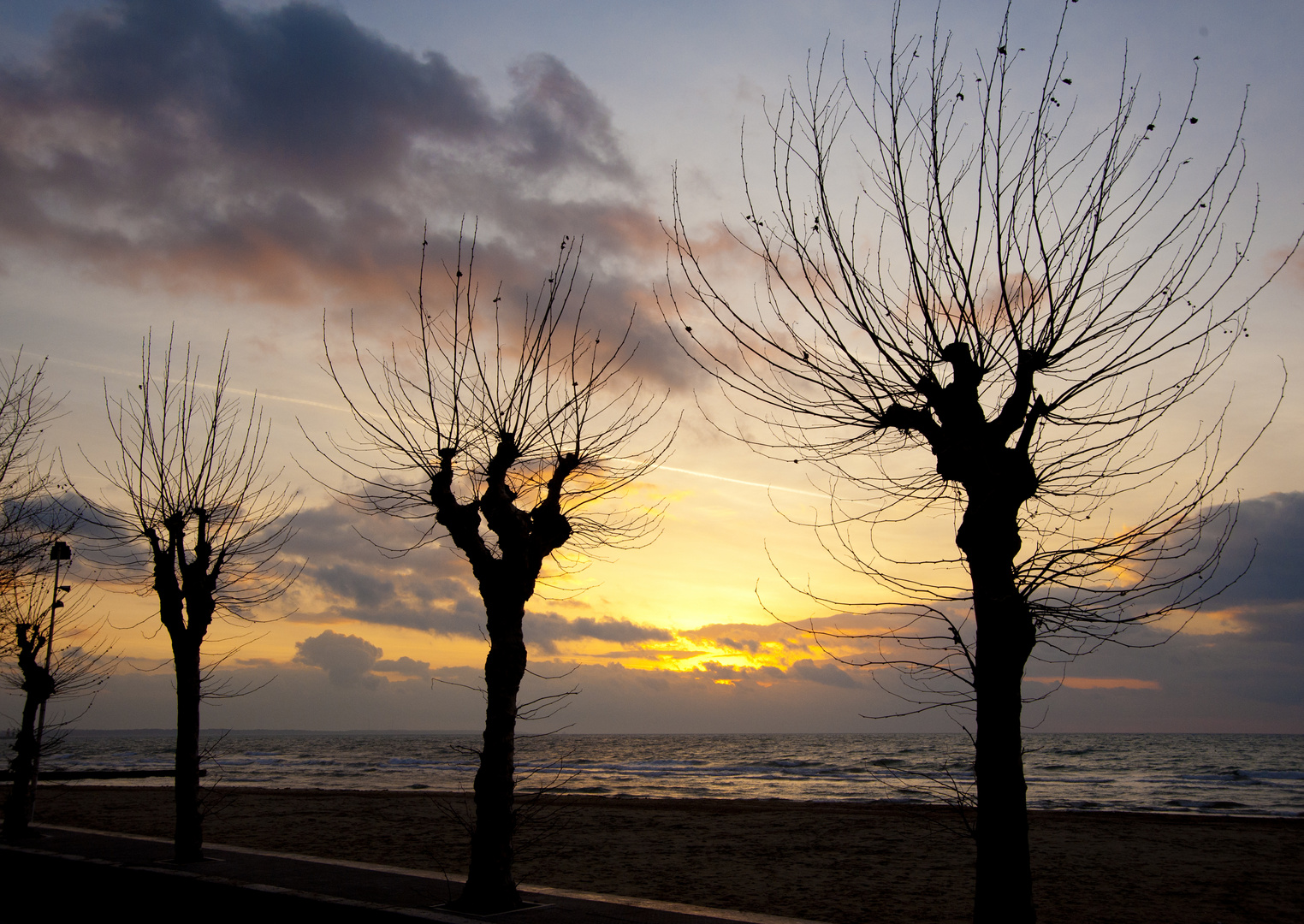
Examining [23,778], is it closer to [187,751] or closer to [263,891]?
[187,751]

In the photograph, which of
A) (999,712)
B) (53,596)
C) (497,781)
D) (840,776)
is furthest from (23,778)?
(840,776)

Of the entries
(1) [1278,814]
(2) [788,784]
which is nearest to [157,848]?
(1) [1278,814]

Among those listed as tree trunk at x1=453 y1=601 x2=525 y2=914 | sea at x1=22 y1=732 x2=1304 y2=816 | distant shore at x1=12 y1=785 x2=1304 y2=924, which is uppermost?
tree trunk at x1=453 y1=601 x2=525 y2=914

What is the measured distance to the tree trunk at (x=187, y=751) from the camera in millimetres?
11164

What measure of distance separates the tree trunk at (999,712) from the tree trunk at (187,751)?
1008 centimetres

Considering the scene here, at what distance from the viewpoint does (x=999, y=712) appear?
17.6 feet

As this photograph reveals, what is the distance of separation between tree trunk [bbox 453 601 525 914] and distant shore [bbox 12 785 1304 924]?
499 mm

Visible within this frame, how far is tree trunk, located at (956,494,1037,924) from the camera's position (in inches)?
205

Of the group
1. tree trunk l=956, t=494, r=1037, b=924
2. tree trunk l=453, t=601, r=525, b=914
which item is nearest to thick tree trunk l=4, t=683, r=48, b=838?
tree trunk l=453, t=601, r=525, b=914

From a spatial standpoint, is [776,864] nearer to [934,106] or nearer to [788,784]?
[934,106]

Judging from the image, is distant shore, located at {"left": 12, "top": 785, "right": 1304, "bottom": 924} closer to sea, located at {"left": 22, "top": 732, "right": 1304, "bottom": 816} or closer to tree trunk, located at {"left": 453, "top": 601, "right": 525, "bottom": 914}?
tree trunk, located at {"left": 453, "top": 601, "right": 525, "bottom": 914}

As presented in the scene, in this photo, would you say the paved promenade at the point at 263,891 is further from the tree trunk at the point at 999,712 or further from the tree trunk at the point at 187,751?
the tree trunk at the point at 999,712

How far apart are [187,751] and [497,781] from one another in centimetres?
587

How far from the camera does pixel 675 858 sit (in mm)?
16688
